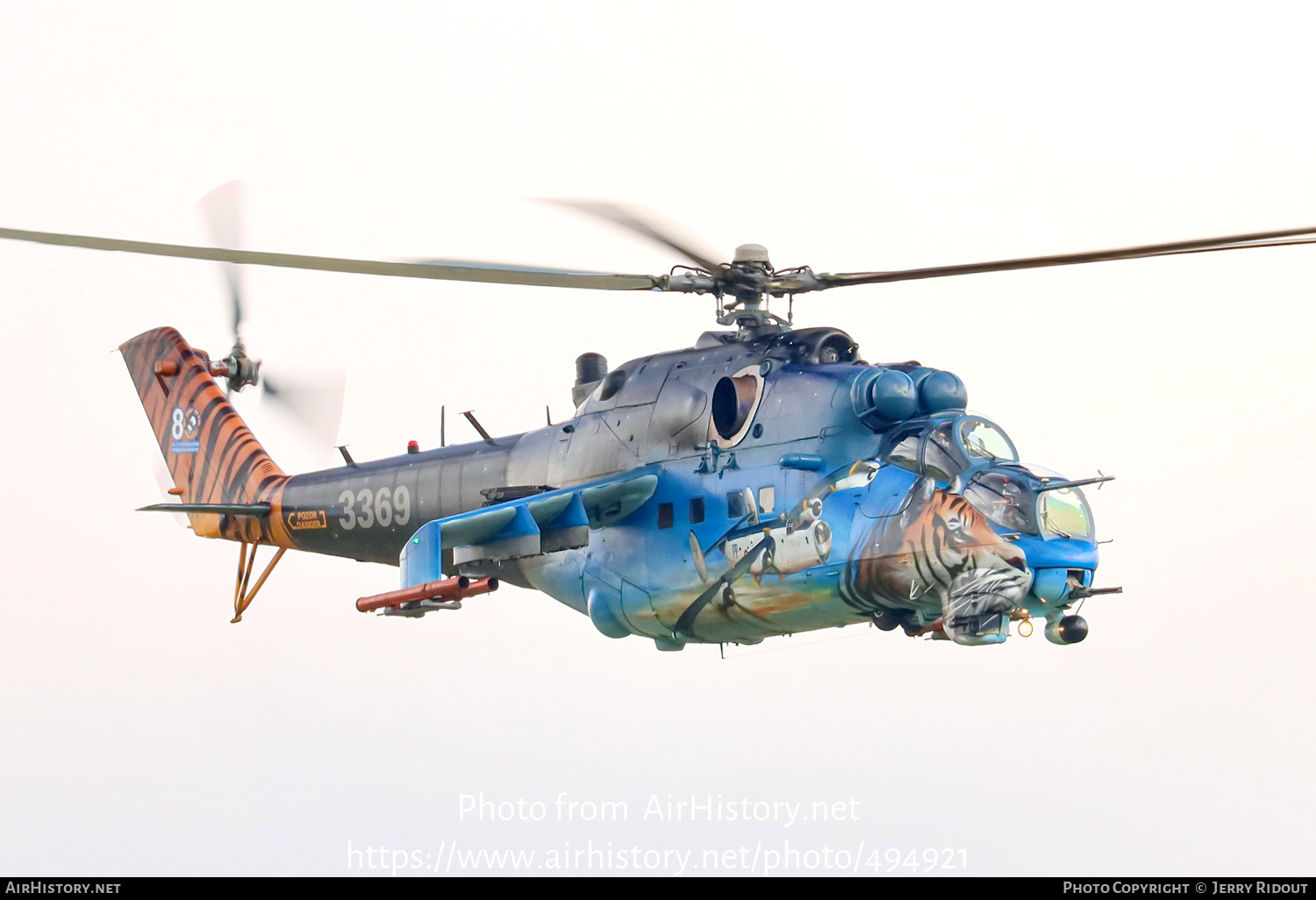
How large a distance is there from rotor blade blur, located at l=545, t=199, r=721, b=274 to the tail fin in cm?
660

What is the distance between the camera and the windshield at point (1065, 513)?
12727 mm

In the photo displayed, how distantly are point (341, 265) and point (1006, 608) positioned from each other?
624 centimetres

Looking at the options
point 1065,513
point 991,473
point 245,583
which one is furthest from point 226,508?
point 1065,513

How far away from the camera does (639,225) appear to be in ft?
45.8

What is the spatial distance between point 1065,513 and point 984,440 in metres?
0.92

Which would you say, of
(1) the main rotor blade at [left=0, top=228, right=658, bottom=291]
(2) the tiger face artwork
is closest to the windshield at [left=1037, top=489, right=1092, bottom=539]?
(2) the tiger face artwork

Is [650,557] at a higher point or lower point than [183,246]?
lower

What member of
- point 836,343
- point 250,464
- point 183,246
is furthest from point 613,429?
point 250,464

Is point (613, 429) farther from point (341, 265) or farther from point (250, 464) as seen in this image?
point (250, 464)

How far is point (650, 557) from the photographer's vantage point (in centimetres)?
1492

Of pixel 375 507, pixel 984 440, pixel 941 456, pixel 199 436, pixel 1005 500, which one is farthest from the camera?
pixel 199 436

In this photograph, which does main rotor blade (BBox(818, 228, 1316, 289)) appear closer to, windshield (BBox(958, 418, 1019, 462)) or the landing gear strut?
windshield (BBox(958, 418, 1019, 462))

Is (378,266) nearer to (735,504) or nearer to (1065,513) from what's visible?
(735,504)

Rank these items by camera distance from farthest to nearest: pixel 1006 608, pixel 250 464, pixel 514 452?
pixel 250 464, pixel 514 452, pixel 1006 608
